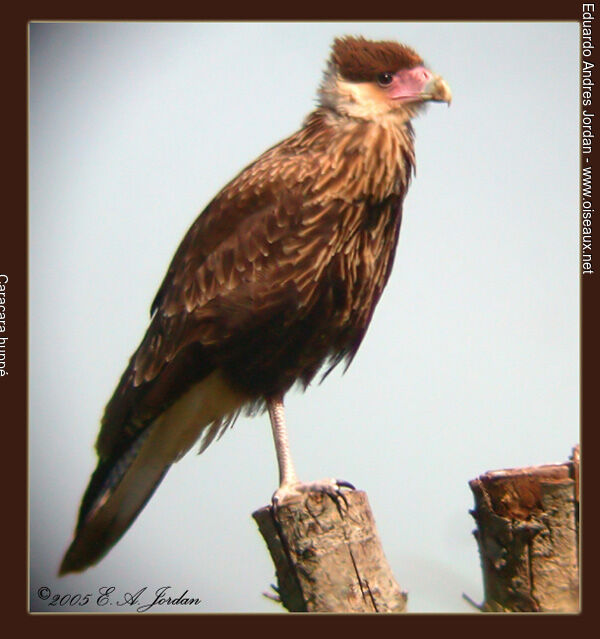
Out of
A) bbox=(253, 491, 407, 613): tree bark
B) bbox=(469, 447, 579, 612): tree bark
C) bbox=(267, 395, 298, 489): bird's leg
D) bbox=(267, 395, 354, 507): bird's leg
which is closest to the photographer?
bbox=(469, 447, 579, 612): tree bark

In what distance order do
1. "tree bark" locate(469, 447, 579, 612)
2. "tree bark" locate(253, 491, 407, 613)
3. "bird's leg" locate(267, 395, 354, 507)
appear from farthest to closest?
"bird's leg" locate(267, 395, 354, 507), "tree bark" locate(253, 491, 407, 613), "tree bark" locate(469, 447, 579, 612)

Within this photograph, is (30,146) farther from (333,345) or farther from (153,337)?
(333,345)

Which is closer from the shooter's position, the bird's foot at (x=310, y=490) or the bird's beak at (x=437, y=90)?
the bird's foot at (x=310, y=490)

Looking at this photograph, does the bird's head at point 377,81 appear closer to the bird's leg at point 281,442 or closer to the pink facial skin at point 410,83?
the pink facial skin at point 410,83

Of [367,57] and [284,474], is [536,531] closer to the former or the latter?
[284,474]

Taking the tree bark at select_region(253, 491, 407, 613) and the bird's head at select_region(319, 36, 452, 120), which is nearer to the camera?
the tree bark at select_region(253, 491, 407, 613)

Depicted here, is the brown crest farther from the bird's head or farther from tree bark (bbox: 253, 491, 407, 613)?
tree bark (bbox: 253, 491, 407, 613)

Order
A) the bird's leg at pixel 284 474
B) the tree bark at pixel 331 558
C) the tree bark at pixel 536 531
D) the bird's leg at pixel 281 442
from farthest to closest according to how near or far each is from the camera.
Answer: the bird's leg at pixel 281 442
the bird's leg at pixel 284 474
the tree bark at pixel 331 558
the tree bark at pixel 536 531

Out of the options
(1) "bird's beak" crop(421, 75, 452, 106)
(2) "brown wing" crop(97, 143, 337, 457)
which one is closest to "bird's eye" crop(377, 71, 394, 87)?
(1) "bird's beak" crop(421, 75, 452, 106)

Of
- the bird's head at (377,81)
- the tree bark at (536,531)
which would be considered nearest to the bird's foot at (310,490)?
the tree bark at (536,531)

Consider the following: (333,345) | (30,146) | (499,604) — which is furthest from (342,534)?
(30,146)
